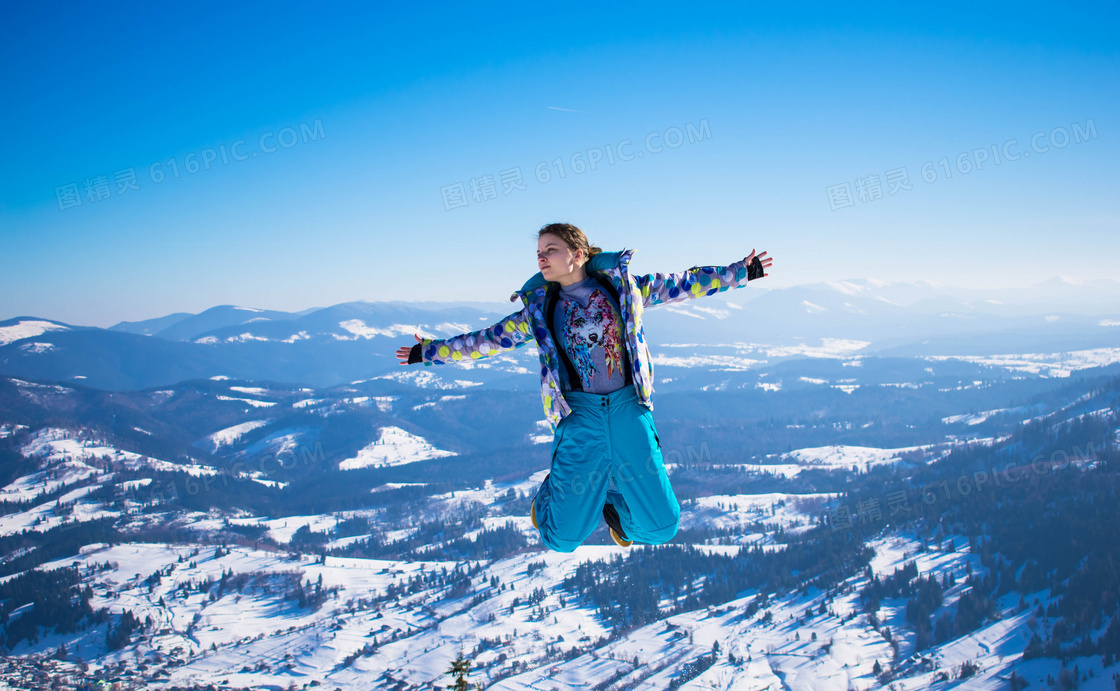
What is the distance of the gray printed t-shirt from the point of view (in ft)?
19.3

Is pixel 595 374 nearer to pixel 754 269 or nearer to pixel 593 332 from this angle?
pixel 593 332

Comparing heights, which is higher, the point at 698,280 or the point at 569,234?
the point at 569,234

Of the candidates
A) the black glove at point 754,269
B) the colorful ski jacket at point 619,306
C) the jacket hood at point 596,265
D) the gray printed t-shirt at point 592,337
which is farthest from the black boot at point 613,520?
the black glove at point 754,269

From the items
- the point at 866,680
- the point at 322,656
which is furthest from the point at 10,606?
the point at 866,680

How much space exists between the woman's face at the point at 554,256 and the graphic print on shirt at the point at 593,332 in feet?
1.52

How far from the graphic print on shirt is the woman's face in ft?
1.52

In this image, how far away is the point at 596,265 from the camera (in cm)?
583

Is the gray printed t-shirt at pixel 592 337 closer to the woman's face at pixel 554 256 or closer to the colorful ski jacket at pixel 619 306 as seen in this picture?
the colorful ski jacket at pixel 619 306

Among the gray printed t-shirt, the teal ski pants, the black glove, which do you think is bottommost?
the teal ski pants

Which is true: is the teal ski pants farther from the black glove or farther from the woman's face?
the black glove

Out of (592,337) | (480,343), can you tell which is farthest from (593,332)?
(480,343)

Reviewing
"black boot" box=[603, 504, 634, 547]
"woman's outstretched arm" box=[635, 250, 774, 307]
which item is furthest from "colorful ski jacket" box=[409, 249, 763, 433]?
"black boot" box=[603, 504, 634, 547]

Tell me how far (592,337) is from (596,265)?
2.19 ft

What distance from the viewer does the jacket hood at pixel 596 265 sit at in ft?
18.9
